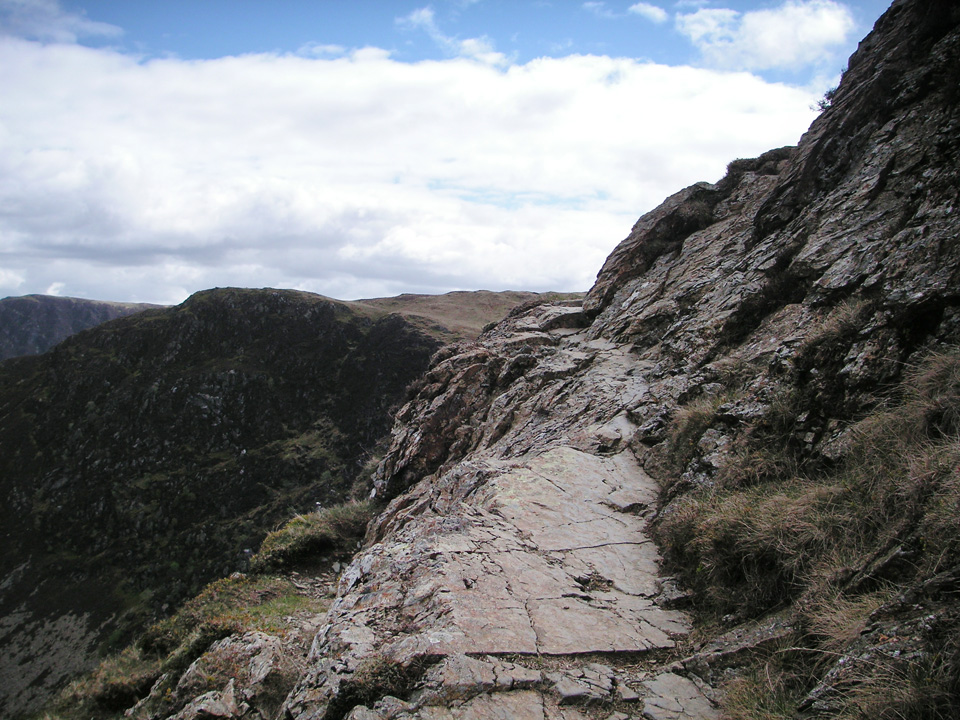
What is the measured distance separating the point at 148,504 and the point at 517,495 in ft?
183

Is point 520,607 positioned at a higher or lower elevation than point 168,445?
higher

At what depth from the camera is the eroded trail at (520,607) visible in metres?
4.43

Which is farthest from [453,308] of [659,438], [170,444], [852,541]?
[852,541]

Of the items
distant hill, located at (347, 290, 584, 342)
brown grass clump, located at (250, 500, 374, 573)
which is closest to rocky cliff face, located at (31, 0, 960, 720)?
brown grass clump, located at (250, 500, 374, 573)

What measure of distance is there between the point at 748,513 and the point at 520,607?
2765 millimetres

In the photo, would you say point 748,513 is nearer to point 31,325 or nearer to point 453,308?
point 453,308

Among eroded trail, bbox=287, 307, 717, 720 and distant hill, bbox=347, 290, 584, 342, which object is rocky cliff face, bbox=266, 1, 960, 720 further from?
distant hill, bbox=347, 290, 584, 342

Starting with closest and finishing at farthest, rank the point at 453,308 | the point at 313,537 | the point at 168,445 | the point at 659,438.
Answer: the point at 659,438 → the point at 313,537 → the point at 168,445 → the point at 453,308

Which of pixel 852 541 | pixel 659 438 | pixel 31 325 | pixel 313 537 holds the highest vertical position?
pixel 31 325

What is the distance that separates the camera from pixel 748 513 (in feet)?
18.2

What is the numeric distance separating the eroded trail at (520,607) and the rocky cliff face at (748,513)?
0.03 metres

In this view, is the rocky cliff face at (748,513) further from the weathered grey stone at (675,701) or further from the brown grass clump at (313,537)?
the brown grass clump at (313,537)

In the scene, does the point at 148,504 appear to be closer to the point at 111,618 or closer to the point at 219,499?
the point at 219,499

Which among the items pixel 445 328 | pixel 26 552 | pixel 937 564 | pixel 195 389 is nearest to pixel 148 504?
pixel 26 552
